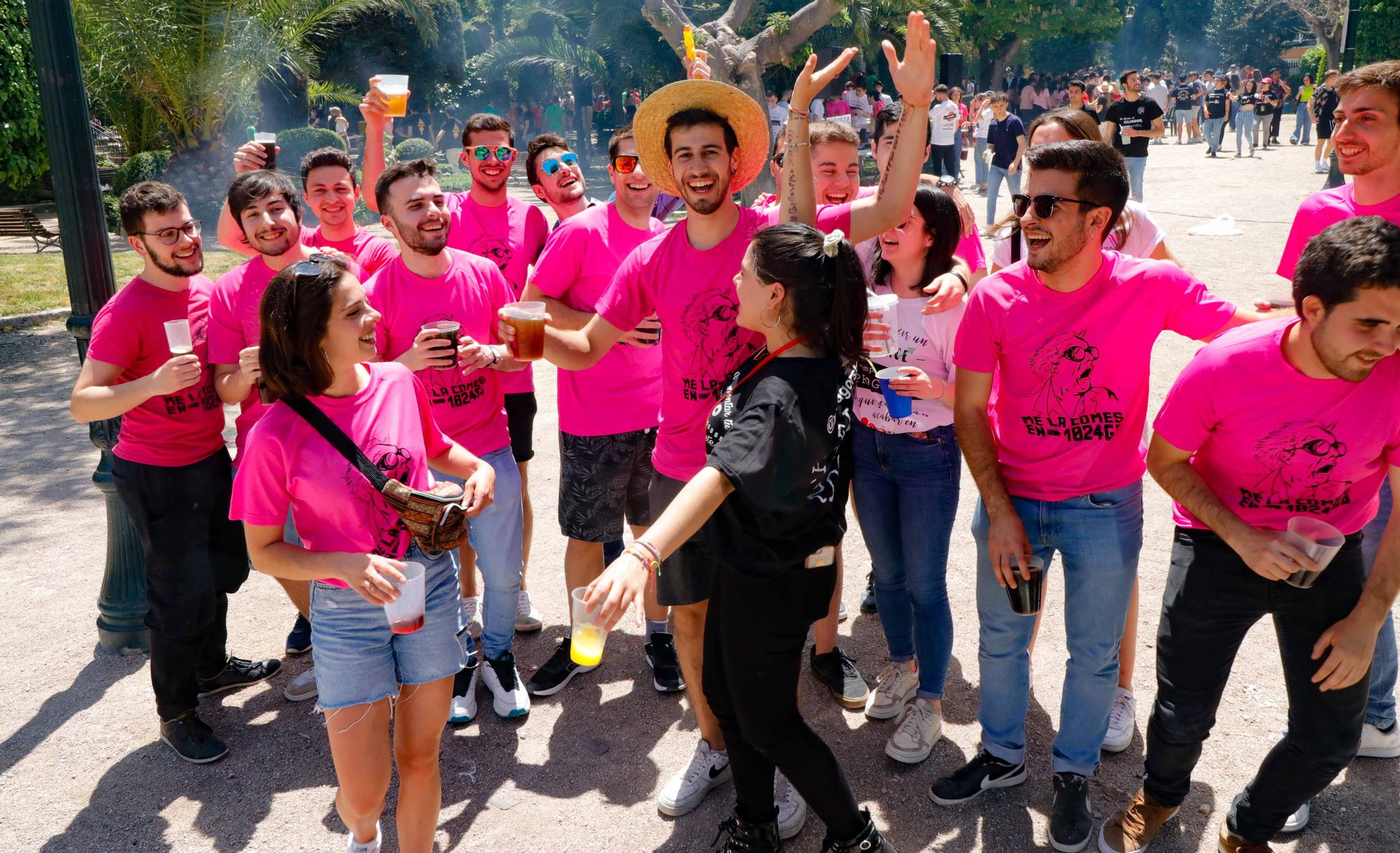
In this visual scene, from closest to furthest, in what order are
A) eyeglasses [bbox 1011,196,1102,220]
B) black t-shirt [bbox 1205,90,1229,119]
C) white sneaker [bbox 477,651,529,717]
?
eyeglasses [bbox 1011,196,1102,220]
white sneaker [bbox 477,651,529,717]
black t-shirt [bbox 1205,90,1229,119]

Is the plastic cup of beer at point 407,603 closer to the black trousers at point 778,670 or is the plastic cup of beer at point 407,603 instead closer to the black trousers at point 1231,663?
the black trousers at point 778,670

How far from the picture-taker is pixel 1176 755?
3145 mm

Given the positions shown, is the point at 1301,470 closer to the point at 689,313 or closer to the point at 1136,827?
the point at 1136,827

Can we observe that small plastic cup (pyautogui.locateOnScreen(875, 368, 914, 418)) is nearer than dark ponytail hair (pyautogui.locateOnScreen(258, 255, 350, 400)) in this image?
No

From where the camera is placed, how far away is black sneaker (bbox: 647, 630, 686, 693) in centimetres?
438

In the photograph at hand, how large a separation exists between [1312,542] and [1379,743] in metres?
1.54

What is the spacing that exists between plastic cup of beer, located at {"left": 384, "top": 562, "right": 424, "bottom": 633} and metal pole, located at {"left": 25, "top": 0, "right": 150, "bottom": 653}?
259 cm

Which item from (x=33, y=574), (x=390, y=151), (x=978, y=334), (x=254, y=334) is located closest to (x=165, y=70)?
(x=390, y=151)

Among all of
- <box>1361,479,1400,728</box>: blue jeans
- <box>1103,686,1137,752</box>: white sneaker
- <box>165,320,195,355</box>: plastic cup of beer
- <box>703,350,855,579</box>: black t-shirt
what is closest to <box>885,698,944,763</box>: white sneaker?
<box>1103,686,1137,752</box>: white sneaker

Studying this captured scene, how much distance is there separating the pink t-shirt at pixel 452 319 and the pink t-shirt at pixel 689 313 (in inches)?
28.3

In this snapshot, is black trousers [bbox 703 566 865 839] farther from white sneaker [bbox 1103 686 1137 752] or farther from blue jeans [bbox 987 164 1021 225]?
blue jeans [bbox 987 164 1021 225]

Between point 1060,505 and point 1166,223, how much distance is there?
13.7 m

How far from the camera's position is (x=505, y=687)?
13.9 feet

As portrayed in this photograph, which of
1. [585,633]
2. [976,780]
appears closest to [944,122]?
[976,780]
